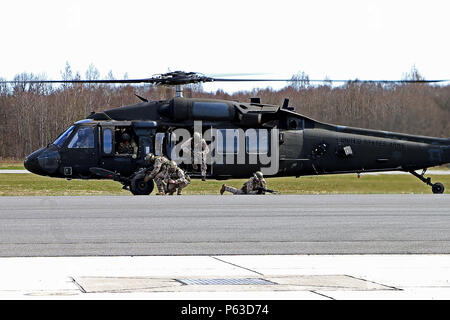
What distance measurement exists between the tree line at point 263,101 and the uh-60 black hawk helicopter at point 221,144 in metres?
8.24

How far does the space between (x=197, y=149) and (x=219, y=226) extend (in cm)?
1196

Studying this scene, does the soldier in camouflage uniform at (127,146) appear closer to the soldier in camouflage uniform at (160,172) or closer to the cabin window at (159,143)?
the cabin window at (159,143)

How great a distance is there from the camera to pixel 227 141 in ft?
86.6

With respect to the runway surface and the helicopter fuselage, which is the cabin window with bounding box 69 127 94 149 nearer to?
the helicopter fuselage

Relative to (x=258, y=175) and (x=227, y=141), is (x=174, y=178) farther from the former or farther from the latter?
(x=227, y=141)

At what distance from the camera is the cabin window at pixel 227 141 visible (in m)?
26.3

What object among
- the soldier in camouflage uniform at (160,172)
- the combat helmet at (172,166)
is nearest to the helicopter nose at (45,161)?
the soldier in camouflage uniform at (160,172)

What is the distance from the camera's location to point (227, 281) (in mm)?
8453

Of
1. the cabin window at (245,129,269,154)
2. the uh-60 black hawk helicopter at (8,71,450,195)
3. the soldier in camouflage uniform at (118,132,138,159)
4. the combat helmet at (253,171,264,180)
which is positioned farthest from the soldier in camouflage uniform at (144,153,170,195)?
the cabin window at (245,129,269,154)

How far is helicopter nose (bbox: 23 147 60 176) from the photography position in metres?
26.0

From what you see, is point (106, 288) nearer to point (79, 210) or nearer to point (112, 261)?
point (112, 261)

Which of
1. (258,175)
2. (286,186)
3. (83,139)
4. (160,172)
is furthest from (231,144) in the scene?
(286,186)

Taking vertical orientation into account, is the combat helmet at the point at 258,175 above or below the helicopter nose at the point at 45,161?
below
